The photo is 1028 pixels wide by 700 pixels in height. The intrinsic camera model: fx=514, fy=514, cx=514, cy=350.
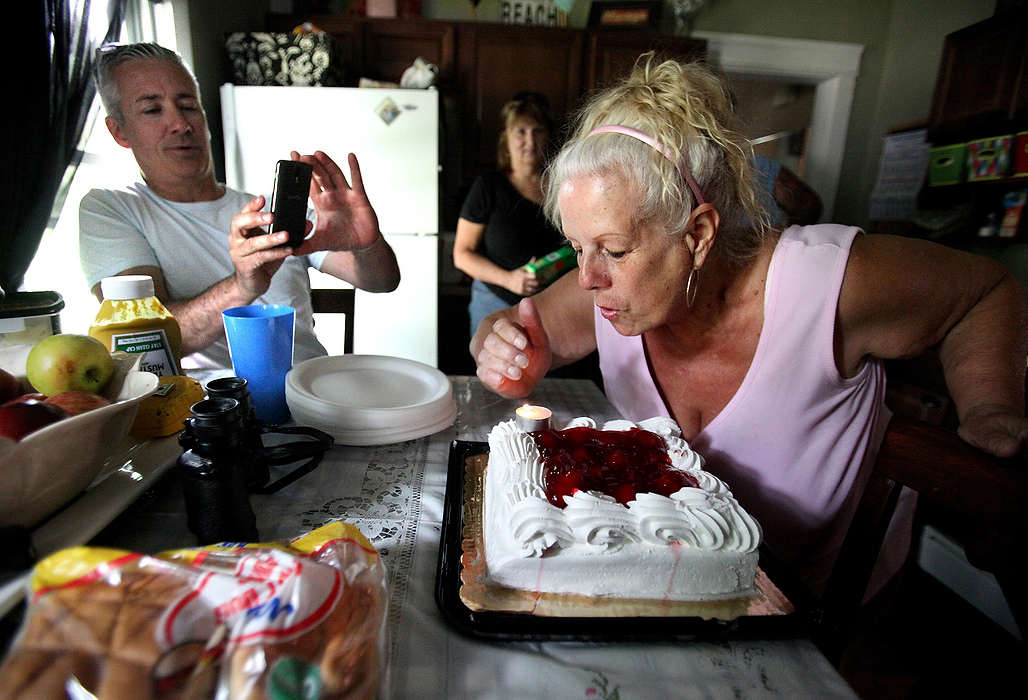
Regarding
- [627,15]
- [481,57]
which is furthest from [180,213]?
[627,15]

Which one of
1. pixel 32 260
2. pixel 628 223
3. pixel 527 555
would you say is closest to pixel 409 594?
pixel 527 555

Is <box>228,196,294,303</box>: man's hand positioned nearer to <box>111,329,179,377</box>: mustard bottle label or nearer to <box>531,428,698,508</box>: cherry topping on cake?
<box>111,329,179,377</box>: mustard bottle label

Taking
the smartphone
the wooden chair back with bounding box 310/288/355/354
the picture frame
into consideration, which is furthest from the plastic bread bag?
the picture frame

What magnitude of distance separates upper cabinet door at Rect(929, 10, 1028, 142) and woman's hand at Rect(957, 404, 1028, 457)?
7.21ft

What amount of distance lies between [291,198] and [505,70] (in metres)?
2.30

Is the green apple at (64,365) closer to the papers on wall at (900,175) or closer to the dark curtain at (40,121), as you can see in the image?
the dark curtain at (40,121)

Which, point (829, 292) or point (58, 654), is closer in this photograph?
point (58, 654)

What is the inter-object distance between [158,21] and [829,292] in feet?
8.22

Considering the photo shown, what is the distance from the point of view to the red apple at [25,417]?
49 cm

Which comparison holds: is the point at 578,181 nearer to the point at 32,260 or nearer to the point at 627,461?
the point at 627,461

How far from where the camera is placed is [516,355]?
3.24 feet

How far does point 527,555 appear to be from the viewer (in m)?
0.52

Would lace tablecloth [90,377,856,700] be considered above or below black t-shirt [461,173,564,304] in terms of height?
below

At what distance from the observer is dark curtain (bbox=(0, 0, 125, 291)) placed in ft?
3.80
